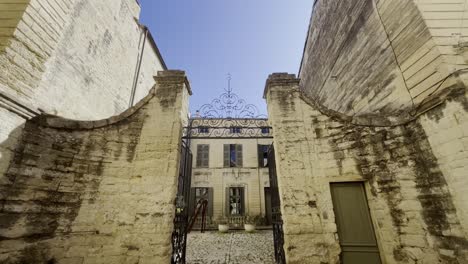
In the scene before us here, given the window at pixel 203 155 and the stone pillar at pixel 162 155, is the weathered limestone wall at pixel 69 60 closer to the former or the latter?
the stone pillar at pixel 162 155

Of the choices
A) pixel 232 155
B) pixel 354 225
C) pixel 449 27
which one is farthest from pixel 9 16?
pixel 232 155

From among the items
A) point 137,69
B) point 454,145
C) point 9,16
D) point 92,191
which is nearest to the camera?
point 454,145

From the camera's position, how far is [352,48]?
5.41 meters

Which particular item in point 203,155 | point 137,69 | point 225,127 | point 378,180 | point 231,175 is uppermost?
point 137,69

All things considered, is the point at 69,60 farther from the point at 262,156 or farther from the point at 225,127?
the point at 262,156

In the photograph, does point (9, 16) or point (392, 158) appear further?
point (392, 158)

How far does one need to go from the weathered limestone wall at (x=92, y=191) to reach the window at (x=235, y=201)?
10634mm

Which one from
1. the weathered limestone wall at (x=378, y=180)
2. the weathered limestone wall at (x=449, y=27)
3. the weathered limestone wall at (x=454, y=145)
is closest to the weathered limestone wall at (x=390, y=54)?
the weathered limestone wall at (x=449, y=27)

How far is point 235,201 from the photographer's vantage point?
43.4 feet

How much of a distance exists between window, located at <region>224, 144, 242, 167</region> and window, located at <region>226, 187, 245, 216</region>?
1775 millimetres

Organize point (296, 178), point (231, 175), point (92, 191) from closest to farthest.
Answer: point (92, 191)
point (296, 178)
point (231, 175)

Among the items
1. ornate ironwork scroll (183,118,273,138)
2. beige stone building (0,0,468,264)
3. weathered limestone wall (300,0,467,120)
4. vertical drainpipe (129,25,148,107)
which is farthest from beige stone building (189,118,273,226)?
beige stone building (0,0,468,264)

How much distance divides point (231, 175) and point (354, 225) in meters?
11.0

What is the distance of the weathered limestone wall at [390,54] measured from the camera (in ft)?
10.3
